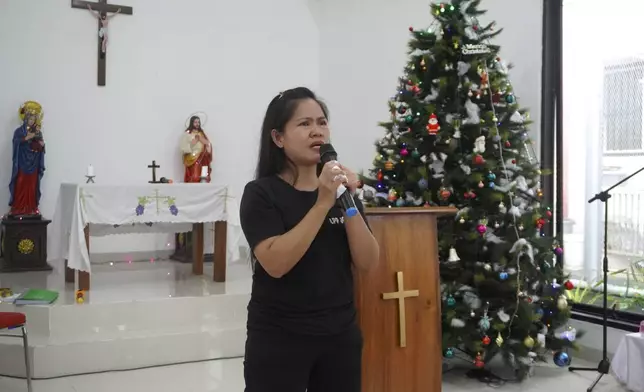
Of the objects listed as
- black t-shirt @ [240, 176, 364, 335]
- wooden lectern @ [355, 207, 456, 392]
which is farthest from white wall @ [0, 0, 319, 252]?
black t-shirt @ [240, 176, 364, 335]

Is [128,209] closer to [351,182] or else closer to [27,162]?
[27,162]

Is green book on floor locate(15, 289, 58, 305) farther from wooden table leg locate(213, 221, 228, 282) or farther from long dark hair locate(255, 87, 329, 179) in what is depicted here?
long dark hair locate(255, 87, 329, 179)

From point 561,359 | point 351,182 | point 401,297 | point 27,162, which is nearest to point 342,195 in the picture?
point 351,182

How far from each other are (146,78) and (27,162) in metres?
1.53

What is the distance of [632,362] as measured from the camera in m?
3.31

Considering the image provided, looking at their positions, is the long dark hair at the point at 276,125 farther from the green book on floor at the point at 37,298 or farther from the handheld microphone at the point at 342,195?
the green book on floor at the point at 37,298

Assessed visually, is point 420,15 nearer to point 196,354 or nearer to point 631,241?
point 631,241

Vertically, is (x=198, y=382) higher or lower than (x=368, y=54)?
lower

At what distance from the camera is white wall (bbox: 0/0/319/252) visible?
20.0 ft

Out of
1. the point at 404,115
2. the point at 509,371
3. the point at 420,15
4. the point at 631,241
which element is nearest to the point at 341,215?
the point at 404,115

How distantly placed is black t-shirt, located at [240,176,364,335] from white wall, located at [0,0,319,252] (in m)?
4.45

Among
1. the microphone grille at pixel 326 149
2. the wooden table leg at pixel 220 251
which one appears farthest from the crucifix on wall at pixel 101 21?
the microphone grille at pixel 326 149

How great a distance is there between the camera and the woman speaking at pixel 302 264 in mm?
1316

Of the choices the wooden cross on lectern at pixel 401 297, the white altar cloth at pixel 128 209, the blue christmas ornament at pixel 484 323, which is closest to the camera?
the wooden cross on lectern at pixel 401 297
